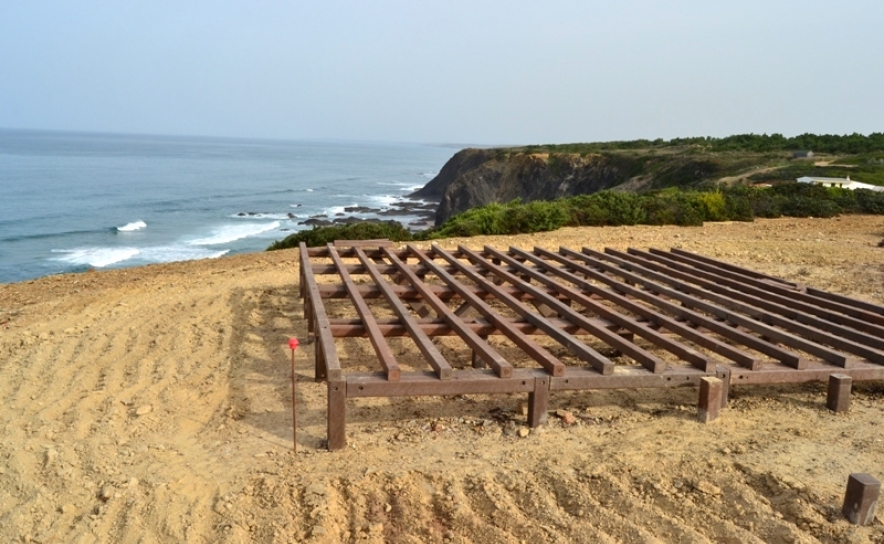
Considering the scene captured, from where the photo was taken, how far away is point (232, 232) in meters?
35.5

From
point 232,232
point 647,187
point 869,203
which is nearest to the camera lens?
point 869,203

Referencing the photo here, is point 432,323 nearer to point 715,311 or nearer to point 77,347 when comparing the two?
point 715,311

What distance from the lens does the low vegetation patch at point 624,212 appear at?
45.4 feet

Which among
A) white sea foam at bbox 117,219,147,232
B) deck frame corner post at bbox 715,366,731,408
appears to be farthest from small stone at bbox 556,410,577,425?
white sea foam at bbox 117,219,147,232

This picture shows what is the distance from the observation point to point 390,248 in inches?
337

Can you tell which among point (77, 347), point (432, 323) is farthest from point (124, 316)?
point (432, 323)

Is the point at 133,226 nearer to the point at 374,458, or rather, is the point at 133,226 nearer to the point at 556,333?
the point at 556,333

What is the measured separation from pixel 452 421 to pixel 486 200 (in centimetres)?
4481

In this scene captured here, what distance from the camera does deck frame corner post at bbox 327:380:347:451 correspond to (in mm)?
3953

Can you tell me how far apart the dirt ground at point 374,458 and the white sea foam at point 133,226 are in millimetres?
30729

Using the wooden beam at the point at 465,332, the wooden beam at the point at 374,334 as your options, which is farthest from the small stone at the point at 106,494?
the wooden beam at the point at 465,332

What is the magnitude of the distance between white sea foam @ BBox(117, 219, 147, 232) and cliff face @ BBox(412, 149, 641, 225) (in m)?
18.5

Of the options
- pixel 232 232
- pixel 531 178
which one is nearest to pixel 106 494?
pixel 232 232

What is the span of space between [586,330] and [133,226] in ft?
114
